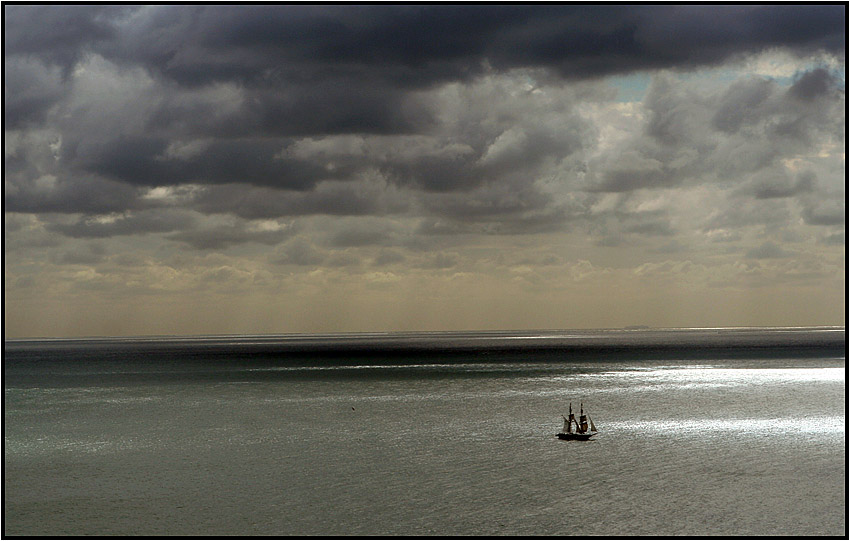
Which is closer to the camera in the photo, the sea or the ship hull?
the sea

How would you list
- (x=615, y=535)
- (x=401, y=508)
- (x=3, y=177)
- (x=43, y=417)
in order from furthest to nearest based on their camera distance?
1. (x=43, y=417)
2. (x=401, y=508)
3. (x=615, y=535)
4. (x=3, y=177)

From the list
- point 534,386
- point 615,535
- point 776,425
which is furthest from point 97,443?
point 534,386

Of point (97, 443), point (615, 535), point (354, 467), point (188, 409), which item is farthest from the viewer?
point (188, 409)

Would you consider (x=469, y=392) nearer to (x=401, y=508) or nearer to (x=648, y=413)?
(x=648, y=413)

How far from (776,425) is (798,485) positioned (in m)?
27.0

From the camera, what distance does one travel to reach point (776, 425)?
226 ft

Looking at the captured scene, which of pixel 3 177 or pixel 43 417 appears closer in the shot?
pixel 3 177

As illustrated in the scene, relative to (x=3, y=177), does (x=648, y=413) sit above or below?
below

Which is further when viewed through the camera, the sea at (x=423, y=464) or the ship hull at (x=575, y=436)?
the ship hull at (x=575, y=436)

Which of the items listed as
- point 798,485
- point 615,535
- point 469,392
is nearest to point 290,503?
point 615,535

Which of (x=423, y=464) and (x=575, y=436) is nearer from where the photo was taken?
(x=423, y=464)

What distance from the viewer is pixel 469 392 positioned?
329ft

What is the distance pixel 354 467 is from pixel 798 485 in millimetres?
25270

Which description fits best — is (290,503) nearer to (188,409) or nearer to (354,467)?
(354,467)
